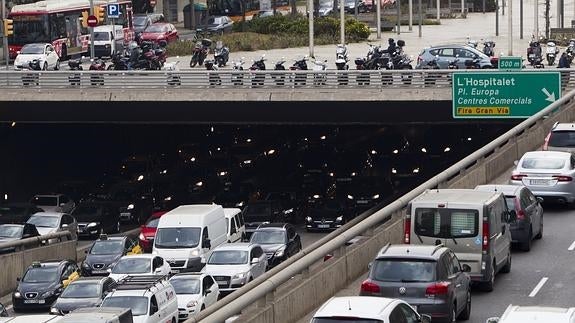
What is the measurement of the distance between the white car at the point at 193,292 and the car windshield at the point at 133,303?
2.15 meters

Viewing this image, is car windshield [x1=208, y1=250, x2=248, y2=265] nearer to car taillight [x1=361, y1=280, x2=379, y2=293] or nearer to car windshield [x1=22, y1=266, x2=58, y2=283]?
car windshield [x1=22, y1=266, x2=58, y2=283]

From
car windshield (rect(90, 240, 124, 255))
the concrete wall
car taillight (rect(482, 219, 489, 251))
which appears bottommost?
the concrete wall

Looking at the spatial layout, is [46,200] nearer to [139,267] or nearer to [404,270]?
A: [139,267]

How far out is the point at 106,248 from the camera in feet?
136

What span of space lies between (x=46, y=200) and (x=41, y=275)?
1871 cm

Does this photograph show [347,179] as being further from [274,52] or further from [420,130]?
[274,52]

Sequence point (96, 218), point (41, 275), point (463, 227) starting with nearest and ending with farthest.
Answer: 1. point (463, 227)
2. point (41, 275)
3. point (96, 218)

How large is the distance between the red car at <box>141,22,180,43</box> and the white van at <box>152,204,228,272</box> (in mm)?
42396

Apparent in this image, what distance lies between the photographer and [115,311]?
24672 mm

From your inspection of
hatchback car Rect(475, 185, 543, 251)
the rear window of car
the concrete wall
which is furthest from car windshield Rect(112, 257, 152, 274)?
hatchback car Rect(475, 185, 543, 251)

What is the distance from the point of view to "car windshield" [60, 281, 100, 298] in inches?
1304

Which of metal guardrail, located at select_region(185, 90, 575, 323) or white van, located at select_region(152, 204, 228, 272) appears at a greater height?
metal guardrail, located at select_region(185, 90, 575, 323)

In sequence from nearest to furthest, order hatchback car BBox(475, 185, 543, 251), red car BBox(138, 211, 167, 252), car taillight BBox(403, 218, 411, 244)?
car taillight BBox(403, 218, 411, 244)
hatchback car BBox(475, 185, 543, 251)
red car BBox(138, 211, 167, 252)

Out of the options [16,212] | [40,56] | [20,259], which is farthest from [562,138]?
[40,56]
